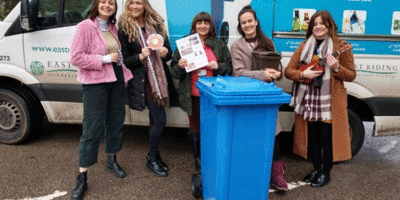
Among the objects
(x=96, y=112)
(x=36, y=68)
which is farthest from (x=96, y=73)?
(x=36, y=68)

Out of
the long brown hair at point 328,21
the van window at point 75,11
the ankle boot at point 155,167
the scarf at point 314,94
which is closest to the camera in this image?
the long brown hair at point 328,21

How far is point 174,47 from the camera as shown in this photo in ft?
11.8

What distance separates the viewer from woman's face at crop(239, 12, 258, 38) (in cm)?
305

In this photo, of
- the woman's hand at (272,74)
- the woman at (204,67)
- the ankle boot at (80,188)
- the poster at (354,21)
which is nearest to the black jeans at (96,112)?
the ankle boot at (80,188)

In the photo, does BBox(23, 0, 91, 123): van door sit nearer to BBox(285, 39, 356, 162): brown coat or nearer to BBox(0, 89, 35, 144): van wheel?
BBox(0, 89, 35, 144): van wheel

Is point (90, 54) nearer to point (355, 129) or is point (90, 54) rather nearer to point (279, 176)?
point (279, 176)

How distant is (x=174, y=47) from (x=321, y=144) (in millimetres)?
1730

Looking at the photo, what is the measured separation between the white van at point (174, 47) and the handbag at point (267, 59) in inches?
23.7

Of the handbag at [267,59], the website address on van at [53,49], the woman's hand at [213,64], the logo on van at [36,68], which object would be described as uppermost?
the website address on van at [53,49]

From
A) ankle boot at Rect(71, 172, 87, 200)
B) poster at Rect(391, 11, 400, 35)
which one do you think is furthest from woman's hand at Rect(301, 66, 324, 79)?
ankle boot at Rect(71, 172, 87, 200)

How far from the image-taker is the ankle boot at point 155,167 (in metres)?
3.49

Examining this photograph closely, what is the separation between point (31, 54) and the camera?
3.84m

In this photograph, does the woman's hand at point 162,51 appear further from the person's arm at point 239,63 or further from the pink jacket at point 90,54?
the person's arm at point 239,63

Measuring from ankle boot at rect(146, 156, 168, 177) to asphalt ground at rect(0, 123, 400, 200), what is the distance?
5cm
